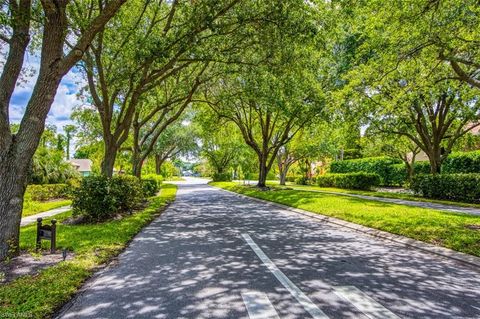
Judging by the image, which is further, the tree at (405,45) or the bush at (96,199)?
the bush at (96,199)

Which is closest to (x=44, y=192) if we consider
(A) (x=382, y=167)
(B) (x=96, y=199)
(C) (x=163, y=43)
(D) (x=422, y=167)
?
(B) (x=96, y=199)

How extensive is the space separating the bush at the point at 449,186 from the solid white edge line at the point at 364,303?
644 inches

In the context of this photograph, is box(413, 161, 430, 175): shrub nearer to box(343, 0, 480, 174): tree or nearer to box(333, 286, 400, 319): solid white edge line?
box(343, 0, 480, 174): tree

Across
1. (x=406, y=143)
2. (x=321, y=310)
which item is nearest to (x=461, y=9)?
(x=321, y=310)

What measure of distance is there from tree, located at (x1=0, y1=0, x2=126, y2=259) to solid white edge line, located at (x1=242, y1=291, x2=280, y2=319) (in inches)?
187

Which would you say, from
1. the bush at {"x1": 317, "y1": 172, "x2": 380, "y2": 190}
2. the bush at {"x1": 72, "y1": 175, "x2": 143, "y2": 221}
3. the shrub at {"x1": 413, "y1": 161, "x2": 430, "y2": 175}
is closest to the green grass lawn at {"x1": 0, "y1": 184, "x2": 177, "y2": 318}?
the bush at {"x1": 72, "y1": 175, "x2": 143, "y2": 221}

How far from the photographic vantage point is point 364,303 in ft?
12.9

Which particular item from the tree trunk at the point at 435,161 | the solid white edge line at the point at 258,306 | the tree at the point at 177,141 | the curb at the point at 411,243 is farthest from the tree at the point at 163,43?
the tree at the point at 177,141

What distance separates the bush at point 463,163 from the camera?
74.5 ft

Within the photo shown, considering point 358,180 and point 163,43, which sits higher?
point 163,43

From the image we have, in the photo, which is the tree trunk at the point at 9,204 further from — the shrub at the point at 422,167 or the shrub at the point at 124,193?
the shrub at the point at 422,167

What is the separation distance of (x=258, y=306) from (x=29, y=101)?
587 cm

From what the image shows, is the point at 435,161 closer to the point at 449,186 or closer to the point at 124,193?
the point at 449,186

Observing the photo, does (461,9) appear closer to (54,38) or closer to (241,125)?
(54,38)
